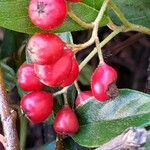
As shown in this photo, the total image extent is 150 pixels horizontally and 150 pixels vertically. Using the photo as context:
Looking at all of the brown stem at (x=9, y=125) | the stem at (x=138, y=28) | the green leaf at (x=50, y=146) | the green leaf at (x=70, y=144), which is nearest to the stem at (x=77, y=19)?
the stem at (x=138, y=28)

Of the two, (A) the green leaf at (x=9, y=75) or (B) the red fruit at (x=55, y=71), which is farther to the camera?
(A) the green leaf at (x=9, y=75)

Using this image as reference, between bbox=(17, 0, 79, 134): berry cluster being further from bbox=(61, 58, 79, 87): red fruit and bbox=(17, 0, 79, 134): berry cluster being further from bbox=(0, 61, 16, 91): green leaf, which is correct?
bbox=(0, 61, 16, 91): green leaf

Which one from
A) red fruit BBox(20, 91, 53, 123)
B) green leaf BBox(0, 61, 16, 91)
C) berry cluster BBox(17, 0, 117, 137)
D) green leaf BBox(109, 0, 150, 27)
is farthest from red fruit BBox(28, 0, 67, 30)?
green leaf BBox(0, 61, 16, 91)

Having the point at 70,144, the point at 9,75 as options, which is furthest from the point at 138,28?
the point at 9,75

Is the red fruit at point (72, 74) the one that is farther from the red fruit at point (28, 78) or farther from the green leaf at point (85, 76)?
the green leaf at point (85, 76)

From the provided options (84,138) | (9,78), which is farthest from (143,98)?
(9,78)

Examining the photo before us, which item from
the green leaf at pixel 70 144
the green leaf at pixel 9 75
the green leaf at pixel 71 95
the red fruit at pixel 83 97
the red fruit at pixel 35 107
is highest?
the red fruit at pixel 35 107

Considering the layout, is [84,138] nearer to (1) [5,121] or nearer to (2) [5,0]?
(1) [5,121]
